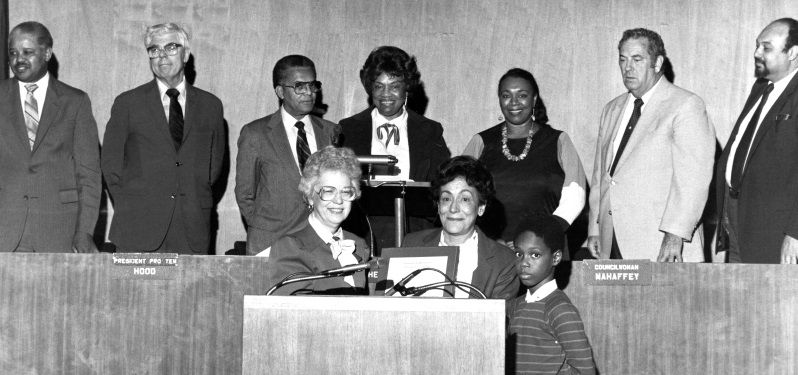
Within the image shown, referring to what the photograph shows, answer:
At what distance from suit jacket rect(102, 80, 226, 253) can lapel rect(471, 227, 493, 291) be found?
1.96 meters

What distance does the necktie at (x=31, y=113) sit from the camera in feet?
17.1

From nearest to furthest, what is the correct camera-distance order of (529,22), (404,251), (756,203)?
(404,251)
(756,203)
(529,22)

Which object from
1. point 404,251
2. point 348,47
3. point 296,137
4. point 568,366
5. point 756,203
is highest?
point 348,47

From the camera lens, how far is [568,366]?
3.49m

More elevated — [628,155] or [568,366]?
[628,155]

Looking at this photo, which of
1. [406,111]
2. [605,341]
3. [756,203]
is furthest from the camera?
[406,111]

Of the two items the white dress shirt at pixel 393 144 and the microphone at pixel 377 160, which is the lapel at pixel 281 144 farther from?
the microphone at pixel 377 160

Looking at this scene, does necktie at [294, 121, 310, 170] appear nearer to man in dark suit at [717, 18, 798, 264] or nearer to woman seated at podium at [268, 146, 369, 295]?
woman seated at podium at [268, 146, 369, 295]

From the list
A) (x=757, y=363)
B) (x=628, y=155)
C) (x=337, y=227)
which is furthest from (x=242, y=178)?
(x=757, y=363)

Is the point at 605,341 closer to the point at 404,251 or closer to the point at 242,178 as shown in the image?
the point at 404,251

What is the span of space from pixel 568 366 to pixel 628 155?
164cm

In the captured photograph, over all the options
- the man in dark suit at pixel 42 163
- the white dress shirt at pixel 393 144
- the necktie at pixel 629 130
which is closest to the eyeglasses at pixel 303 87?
the white dress shirt at pixel 393 144

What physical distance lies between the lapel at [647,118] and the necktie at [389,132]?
3.60ft

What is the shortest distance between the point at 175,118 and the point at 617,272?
8.27 ft
